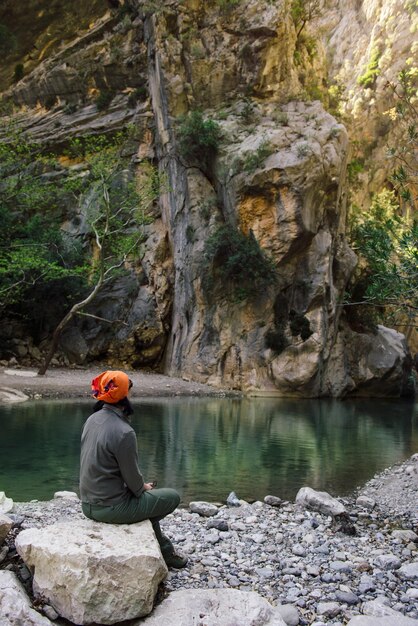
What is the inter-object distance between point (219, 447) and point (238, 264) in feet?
56.2

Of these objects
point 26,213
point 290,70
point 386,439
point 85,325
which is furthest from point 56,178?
point 386,439

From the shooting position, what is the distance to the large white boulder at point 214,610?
13.6ft

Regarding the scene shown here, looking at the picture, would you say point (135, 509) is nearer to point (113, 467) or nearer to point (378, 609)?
point (113, 467)

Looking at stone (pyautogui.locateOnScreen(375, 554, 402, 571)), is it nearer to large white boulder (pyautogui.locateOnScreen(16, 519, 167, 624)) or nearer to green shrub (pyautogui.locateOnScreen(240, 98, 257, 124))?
large white boulder (pyautogui.locateOnScreen(16, 519, 167, 624))

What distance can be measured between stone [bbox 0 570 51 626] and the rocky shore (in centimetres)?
32

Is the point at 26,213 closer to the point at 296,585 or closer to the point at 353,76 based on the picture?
the point at 296,585

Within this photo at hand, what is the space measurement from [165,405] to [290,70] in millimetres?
24181

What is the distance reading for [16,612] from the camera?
392 cm

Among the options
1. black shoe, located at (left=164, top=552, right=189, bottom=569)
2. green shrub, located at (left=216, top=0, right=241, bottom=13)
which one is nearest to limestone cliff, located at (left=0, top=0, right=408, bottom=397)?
green shrub, located at (left=216, top=0, right=241, bottom=13)

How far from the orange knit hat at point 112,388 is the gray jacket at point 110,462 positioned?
0.31 ft

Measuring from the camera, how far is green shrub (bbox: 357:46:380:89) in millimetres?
55875

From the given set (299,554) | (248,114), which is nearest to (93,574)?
(299,554)

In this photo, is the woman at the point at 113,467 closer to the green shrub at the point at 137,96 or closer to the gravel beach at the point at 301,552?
the gravel beach at the point at 301,552

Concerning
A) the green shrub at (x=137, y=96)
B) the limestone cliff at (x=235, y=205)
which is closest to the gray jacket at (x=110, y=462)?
the limestone cliff at (x=235, y=205)
